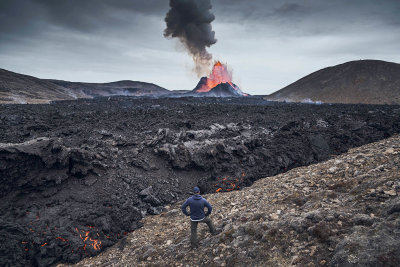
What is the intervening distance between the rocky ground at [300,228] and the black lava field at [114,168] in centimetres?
159

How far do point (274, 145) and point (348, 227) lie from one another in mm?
11804

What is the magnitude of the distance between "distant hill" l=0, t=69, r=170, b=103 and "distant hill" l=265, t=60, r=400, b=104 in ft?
288

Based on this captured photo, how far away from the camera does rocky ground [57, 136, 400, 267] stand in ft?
15.7

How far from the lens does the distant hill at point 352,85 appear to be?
73312 mm

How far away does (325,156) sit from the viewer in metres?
15.2

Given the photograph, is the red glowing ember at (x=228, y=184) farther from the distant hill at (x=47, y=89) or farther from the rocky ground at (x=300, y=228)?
the distant hill at (x=47, y=89)

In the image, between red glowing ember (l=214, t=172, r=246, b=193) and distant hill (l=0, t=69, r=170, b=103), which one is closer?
red glowing ember (l=214, t=172, r=246, b=193)

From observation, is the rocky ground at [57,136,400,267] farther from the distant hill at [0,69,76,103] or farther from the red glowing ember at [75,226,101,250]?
the distant hill at [0,69,76,103]

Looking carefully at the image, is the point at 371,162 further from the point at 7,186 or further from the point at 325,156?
the point at 7,186

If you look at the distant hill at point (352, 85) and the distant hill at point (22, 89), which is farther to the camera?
the distant hill at point (352, 85)

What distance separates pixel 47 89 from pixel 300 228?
110839mm

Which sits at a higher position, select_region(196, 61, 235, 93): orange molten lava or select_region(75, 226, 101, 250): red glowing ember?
select_region(196, 61, 235, 93): orange molten lava

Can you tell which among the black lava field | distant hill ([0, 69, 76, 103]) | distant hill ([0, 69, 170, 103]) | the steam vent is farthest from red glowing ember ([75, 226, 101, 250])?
the steam vent

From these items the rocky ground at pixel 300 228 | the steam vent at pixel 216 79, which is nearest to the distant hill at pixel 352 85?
the steam vent at pixel 216 79
